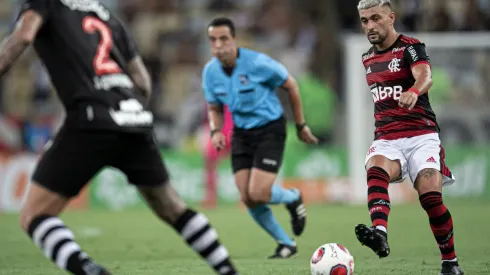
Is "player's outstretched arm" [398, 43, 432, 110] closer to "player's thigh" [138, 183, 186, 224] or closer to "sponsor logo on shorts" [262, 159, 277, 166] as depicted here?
"player's thigh" [138, 183, 186, 224]

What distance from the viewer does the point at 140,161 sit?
5.98m

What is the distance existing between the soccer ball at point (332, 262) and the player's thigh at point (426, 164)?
78 centimetres

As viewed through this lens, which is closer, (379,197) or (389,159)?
(379,197)

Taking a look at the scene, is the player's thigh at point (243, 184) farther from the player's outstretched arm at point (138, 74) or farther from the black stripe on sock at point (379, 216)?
the player's outstretched arm at point (138, 74)

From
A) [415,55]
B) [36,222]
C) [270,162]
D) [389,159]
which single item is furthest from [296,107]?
[36,222]

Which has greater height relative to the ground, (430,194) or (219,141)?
(430,194)

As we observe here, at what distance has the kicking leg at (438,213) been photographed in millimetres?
7258

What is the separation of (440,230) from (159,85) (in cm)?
1394

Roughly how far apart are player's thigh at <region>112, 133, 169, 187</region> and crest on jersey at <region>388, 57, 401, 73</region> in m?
2.38

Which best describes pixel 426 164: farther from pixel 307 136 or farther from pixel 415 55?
pixel 307 136

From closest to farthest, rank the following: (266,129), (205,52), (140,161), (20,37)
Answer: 1. (20,37)
2. (140,161)
3. (266,129)
4. (205,52)

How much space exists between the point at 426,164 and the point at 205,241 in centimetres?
216

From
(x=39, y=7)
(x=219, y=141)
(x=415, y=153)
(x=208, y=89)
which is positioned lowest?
(x=219, y=141)

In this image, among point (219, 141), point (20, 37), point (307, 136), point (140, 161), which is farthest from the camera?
point (307, 136)
